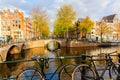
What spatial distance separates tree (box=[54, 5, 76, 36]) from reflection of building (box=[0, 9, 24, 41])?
1033cm

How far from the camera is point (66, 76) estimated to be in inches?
229

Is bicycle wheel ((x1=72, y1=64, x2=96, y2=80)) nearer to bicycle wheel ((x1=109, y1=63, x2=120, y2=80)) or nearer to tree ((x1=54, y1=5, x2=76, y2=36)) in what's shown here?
bicycle wheel ((x1=109, y1=63, x2=120, y2=80))

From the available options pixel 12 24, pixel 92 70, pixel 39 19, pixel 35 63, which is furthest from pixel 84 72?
pixel 12 24

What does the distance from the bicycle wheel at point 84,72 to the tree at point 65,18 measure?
40.2 metres

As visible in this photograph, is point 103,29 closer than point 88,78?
No

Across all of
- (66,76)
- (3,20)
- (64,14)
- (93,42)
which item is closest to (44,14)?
(64,14)

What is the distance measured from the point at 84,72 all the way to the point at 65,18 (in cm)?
4070

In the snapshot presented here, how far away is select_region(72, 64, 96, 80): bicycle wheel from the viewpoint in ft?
16.3

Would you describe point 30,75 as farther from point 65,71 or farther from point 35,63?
point 35,63

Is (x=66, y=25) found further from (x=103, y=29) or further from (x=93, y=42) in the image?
(x=103, y=29)

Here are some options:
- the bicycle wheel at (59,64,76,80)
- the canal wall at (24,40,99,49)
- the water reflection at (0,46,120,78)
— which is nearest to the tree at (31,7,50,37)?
the canal wall at (24,40,99,49)

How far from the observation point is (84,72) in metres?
5.22

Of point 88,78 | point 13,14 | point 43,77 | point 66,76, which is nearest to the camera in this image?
point 43,77

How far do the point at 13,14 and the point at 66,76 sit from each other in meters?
49.0
